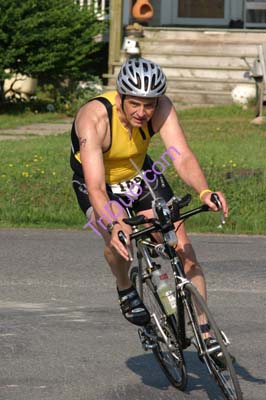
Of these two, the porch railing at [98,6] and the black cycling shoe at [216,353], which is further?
the porch railing at [98,6]

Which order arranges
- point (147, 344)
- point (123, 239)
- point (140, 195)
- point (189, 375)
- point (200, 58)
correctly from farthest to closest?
point (200, 58) < point (140, 195) < point (189, 375) < point (147, 344) < point (123, 239)

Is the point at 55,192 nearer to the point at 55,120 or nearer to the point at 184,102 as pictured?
the point at 55,120

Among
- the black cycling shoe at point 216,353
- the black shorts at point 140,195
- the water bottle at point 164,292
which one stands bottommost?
the black cycling shoe at point 216,353

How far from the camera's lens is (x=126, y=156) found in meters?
6.84

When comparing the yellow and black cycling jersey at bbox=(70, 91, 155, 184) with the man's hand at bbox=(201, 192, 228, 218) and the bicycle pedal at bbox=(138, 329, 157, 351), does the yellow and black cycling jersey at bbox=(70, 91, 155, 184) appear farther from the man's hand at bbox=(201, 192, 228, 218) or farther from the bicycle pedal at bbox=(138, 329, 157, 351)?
the bicycle pedal at bbox=(138, 329, 157, 351)

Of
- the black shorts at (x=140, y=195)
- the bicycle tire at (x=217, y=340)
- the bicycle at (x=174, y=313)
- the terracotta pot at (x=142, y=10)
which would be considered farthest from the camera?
the terracotta pot at (x=142, y=10)

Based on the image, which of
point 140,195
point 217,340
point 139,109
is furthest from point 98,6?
point 217,340

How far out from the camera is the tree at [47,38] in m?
21.1

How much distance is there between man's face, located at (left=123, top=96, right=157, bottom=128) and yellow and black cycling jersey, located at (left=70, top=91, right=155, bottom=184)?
0.13 metres

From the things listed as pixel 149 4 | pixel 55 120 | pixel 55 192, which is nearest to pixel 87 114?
pixel 55 192

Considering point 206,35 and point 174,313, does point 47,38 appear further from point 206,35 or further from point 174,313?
point 174,313

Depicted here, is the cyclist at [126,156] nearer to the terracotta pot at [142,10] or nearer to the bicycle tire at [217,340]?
the bicycle tire at [217,340]

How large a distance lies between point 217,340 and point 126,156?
4.59 ft

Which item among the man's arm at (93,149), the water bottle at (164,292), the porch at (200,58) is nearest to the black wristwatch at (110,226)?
the man's arm at (93,149)
